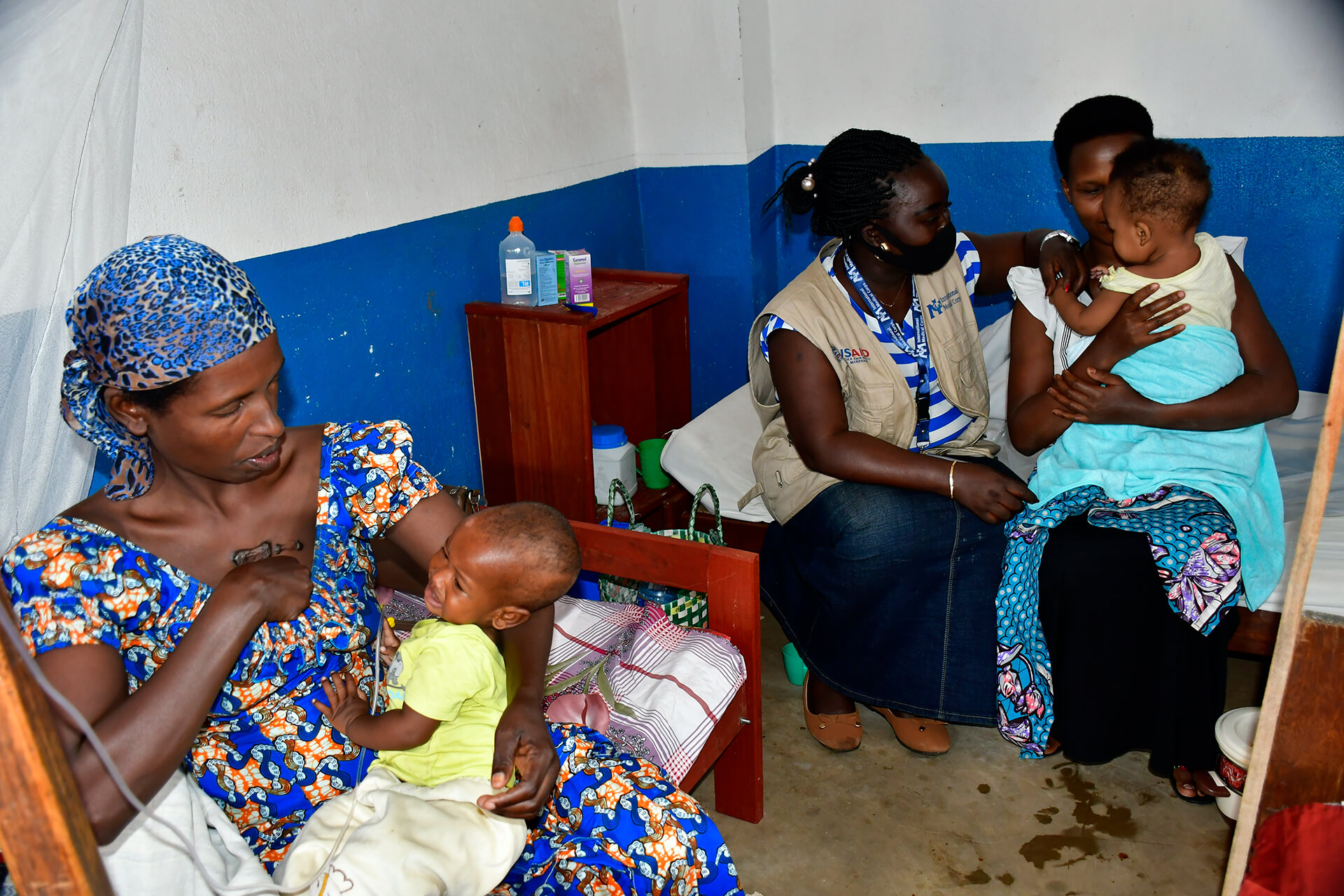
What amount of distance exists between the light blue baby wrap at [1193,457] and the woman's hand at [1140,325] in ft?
0.11

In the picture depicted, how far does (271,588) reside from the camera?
161cm

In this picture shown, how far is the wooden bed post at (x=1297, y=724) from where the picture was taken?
1.67 m

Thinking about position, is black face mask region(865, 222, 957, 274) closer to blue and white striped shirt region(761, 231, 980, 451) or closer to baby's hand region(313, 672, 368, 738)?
blue and white striped shirt region(761, 231, 980, 451)

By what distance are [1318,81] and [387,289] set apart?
355 centimetres

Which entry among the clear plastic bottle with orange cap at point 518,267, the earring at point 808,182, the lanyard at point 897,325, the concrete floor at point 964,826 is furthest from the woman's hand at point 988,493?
the clear plastic bottle with orange cap at point 518,267

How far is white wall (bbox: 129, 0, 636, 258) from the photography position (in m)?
2.30

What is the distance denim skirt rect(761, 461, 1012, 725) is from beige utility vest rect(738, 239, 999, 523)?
0.19 meters

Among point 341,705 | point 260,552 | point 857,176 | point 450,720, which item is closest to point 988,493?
point 857,176

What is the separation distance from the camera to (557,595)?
1933mm

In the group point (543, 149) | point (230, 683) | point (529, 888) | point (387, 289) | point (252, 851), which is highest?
point (543, 149)

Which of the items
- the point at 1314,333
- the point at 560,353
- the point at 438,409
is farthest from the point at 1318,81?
the point at 438,409

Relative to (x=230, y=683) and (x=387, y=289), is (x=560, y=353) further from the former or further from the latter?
(x=230, y=683)

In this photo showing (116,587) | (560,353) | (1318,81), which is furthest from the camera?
(1318,81)

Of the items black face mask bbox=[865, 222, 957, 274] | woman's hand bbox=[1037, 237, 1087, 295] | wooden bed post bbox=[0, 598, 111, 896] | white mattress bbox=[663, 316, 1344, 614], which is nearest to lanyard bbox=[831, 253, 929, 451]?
black face mask bbox=[865, 222, 957, 274]
